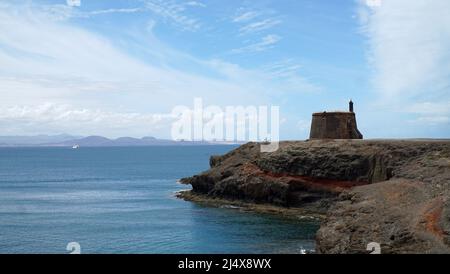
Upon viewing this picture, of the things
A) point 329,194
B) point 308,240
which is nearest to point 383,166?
point 329,194

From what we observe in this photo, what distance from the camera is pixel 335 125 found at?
6956 cm

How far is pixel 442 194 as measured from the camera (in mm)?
30062

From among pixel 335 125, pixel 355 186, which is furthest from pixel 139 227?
pixel 335 125

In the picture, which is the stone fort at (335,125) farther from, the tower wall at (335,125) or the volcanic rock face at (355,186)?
the volcanic rock face at (355,186)

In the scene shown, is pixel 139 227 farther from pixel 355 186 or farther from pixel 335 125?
pixel 335 125

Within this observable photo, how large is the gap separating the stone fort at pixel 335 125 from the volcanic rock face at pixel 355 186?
5828 mm

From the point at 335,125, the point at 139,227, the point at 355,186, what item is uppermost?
the point at 335,125

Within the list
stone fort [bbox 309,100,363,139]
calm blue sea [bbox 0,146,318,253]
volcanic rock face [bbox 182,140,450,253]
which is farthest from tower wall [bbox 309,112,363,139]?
calm blue sea [bbox 0,146,318,253]

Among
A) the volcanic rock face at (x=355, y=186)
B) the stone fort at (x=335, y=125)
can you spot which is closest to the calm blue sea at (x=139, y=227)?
the volcanic rock face at (x=355, y=186)

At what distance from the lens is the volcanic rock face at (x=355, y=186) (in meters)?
26.5

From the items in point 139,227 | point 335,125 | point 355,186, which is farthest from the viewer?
point 335,125

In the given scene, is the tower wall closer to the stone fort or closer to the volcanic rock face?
the stone fort
